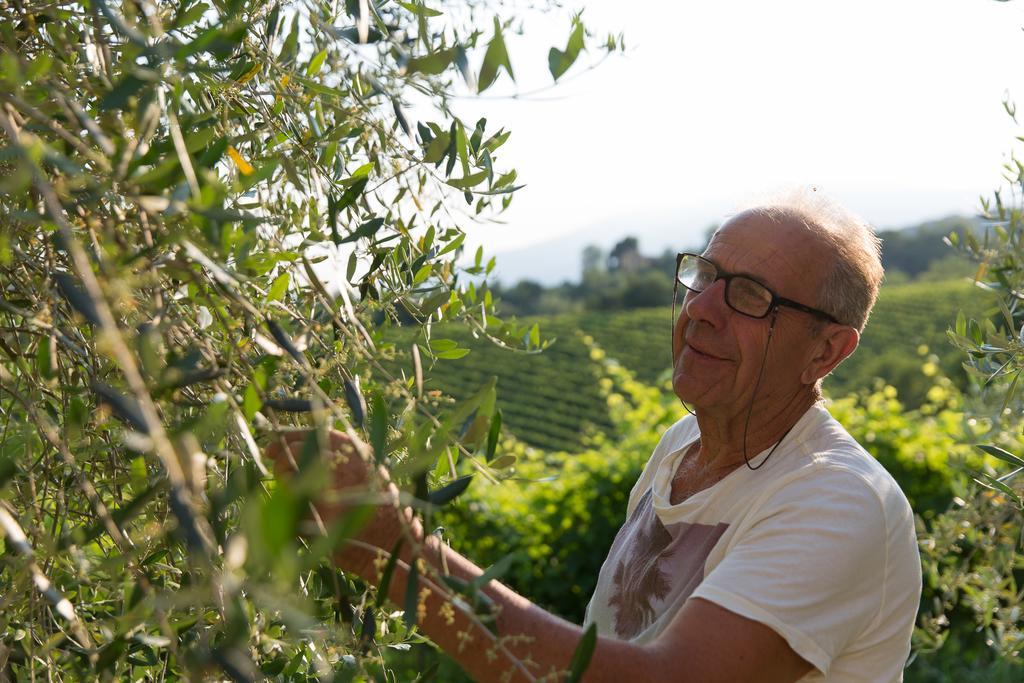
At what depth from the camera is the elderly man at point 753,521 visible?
1.46 metres

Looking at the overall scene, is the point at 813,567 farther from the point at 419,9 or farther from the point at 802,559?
the point at 419,9

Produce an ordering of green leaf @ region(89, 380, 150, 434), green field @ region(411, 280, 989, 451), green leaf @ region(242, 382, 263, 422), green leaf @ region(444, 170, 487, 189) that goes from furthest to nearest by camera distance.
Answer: green field @ region(411, 280, 989, 451)
green leaf @ region(444, 170, 487, 189)
green leaf @ region(242, 382, 263, 422)
green leaf @ region(89, 380, 150, 434)

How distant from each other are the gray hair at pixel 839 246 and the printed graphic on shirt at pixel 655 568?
0.59 metres

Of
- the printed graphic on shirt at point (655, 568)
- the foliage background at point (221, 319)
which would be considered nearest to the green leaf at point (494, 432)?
the foliage background at point (221, 319)

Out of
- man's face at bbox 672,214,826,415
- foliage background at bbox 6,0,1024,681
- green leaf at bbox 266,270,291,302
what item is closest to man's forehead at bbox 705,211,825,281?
man's face at bbox 672,214,826,415

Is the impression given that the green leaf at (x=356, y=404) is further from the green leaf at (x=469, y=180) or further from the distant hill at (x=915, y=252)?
the distant hill at (x=915, y=252)

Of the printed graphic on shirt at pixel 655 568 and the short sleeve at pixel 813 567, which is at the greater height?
the short sleeve at pixel 813 567

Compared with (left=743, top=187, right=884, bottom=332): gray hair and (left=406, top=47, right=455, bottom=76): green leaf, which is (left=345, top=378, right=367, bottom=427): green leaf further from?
(left=743, top=187, right=884, bottom=332): gray hair

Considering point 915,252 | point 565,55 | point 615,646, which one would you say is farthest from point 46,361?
point 915,252

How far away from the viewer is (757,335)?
2189 mm

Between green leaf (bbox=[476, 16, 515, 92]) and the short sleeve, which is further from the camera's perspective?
the short sleeve

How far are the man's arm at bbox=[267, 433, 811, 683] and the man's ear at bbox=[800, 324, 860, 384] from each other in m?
0.73

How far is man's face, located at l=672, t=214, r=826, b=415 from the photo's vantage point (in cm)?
217

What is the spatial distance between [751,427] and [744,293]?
0.30 meters
